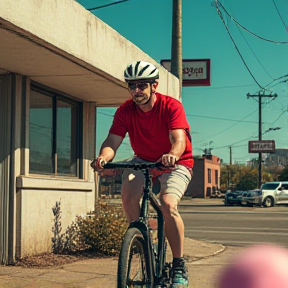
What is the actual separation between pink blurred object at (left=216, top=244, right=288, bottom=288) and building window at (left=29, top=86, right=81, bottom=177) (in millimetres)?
7361

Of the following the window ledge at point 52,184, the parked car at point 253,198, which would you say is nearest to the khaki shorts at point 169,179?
the window ledge at point 52,184

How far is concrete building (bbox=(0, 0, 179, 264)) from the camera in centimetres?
580

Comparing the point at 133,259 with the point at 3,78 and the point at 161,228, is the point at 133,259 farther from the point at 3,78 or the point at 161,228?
the point at 3,78

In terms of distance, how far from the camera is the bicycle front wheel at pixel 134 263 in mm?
3250

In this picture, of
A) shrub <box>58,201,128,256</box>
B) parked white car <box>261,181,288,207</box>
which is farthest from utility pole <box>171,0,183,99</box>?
parked white car <box>261,181,288,207</box>

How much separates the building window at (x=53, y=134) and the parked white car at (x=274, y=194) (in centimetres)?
2781

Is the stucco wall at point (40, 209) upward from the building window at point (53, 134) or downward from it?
downward

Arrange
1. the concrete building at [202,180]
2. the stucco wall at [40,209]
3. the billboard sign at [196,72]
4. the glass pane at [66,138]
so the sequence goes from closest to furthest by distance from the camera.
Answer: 1. the stucco wall at [40,209]
2. the glass pane at [66,138]
3. the billboard sign at [196,72]
4. the concrete building at [202,180]

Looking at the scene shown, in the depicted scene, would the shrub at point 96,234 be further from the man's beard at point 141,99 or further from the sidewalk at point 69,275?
the man's beard at point 141,99

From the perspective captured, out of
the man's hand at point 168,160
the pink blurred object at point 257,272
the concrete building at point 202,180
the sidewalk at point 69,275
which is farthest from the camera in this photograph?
the concrete building at point 202,180

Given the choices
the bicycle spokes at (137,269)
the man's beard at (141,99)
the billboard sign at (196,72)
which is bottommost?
the bicycle spokes at (137,269)

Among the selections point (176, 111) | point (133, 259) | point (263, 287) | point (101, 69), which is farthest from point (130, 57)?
point (263, 287)

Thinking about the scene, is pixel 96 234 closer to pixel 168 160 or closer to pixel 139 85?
pixel 139 85

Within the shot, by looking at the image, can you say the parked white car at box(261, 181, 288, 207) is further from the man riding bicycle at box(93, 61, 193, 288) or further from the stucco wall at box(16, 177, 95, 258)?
the man riding bicycle at box(93, 61, 193, 288)
